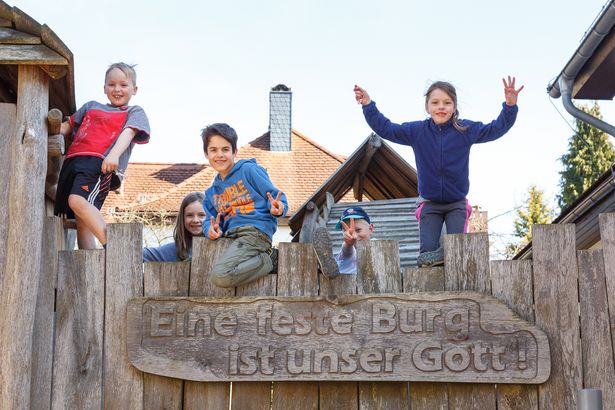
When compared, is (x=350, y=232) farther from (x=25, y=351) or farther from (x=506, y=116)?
(x=25, y=351)

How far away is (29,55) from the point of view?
13.8 feet

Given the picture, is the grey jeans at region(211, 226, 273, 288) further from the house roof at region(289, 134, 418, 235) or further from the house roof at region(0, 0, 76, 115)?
the house roof at region(289, 134, 418, 235)

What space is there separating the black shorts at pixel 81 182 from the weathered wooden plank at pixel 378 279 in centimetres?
163

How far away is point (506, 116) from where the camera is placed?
4543 millimetres

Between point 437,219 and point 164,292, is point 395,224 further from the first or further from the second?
point 164,292

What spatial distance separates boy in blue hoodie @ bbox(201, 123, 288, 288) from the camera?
4.11m

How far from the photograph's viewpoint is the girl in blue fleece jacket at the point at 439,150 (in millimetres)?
4680

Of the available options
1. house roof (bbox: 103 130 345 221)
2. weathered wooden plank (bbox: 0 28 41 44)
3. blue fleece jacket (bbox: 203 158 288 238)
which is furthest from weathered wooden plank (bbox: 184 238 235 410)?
house roof (bbox: 103 130 345 221)

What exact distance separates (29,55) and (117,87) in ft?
3.02

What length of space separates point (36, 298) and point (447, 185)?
229 cm

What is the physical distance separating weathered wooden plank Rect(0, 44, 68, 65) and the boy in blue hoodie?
91 centimetres

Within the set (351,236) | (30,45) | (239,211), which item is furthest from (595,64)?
(30,45)

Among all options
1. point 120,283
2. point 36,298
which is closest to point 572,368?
point 120,283

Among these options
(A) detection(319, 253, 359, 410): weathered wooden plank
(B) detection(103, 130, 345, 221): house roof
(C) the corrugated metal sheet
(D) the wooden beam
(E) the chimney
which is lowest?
(A) detection(319, 253, 359, 410): weathered wooden plank
